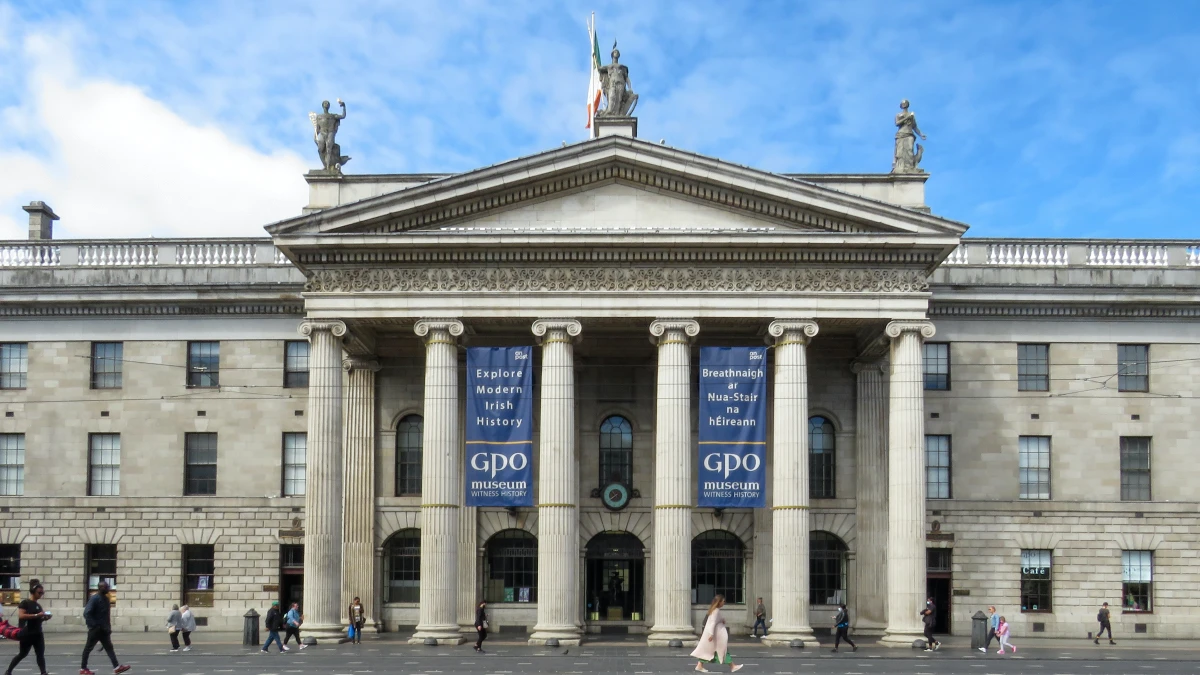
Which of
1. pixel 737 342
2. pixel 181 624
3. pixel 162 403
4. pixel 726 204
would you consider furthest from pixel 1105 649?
pixel 162 403

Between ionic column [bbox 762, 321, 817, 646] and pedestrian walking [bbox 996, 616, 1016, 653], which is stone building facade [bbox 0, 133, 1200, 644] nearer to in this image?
ionic column [bbox 762, 321, 817, 646]

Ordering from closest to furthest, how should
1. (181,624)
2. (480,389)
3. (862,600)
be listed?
A: 1. (181,624)
2. (480,389)
3. (862,600)

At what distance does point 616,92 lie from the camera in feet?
143

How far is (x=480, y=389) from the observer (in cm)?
4159

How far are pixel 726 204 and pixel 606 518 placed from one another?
12306 millimetres

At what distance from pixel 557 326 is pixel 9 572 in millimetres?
22780

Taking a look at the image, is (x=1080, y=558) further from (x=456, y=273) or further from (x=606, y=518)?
(x=456, y=273)

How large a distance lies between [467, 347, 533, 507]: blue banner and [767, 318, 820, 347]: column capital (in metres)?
7.70

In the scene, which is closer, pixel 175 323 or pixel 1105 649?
pixel 1105 649

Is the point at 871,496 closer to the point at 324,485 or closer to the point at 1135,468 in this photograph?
the point at 1135,468

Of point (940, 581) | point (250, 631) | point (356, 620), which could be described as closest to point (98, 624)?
point (250, 631)

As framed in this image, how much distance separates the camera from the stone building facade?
138 feet

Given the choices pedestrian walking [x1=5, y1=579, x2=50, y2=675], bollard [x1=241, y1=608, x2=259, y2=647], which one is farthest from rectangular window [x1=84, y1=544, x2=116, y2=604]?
pedestrian walking [x1=5, y1=579, x2=50, y2=675]

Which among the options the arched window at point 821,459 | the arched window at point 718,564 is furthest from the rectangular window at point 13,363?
the arched window at point 821,459
